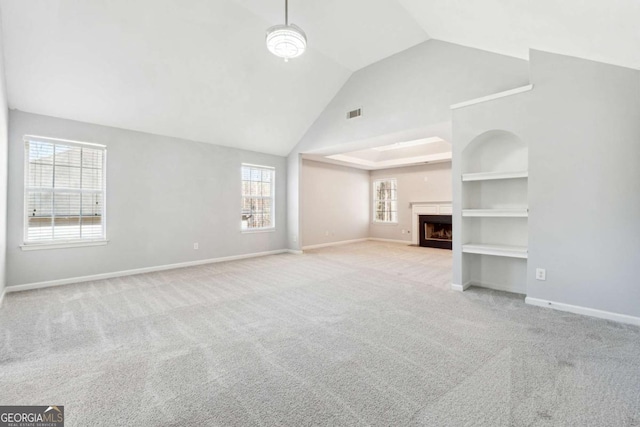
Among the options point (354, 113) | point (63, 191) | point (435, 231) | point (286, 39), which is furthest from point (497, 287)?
point (63, 191)

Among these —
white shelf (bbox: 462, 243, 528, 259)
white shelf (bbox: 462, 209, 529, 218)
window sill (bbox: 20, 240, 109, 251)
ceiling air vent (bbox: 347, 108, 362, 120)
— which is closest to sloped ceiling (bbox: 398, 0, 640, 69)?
white shelf (bbox: 462, 209, 529, 218)

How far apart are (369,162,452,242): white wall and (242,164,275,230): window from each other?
440 centimetres

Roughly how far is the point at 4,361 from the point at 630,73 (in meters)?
6.07

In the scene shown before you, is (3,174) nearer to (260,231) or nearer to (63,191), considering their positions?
(63,191)

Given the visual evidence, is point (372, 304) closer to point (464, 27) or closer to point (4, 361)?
point (4, 361)

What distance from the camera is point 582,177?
2.97 meters

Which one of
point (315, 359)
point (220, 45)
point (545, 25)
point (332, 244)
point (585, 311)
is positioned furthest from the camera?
point (332, 244)

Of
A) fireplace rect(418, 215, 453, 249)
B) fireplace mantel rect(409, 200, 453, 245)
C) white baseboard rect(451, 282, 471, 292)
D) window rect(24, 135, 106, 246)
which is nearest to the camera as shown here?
white baseboard rect(451, 282, 471, 292)

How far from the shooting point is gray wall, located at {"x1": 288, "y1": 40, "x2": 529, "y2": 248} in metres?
3.91

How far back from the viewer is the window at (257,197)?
260 inches

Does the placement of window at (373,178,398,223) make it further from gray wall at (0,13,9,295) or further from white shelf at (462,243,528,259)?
gray wall at (0,13,9,295)

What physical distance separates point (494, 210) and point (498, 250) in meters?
0.53

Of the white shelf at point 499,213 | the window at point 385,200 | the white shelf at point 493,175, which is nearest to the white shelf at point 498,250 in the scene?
the white shelf at point 499,213

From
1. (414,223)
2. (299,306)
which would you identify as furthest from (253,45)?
(414,223)
